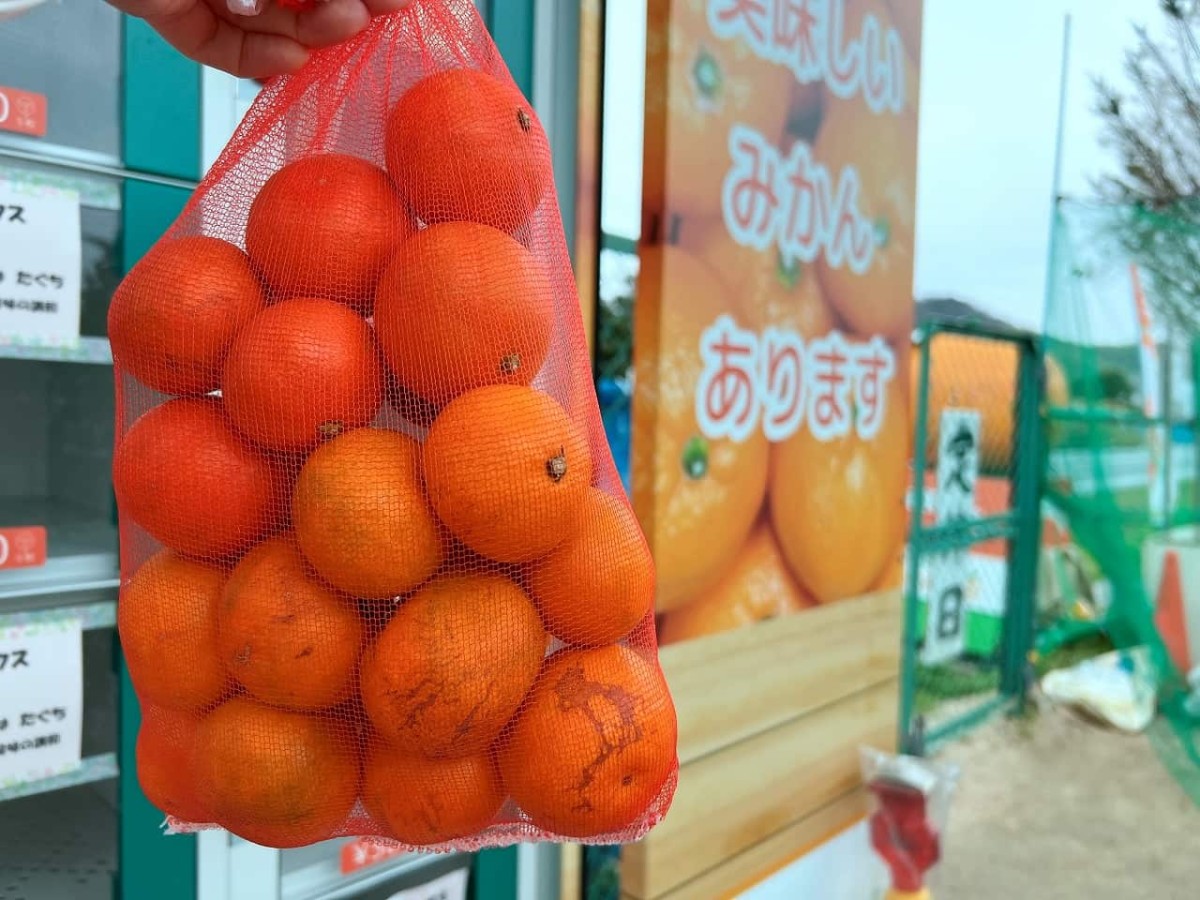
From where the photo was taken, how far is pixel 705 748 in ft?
7.73

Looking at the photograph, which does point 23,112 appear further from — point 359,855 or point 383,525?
point 359,855

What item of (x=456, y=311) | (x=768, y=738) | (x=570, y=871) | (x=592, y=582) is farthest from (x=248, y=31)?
(x=768, y=738)

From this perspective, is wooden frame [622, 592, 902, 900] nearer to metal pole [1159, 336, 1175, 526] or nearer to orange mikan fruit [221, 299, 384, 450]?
orange mikan fruit [221, 299, 384, 450]

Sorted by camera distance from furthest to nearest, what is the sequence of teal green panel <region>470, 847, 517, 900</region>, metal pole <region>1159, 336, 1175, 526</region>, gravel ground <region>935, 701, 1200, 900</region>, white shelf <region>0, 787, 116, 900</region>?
metal pole <region>1159, 336, 1175, 526</region> < gravel ground <region>935, 701, 1200, 900</region> < teal green panel <region>470, 847, 517, 900</region> < white shelf <region>0, 787, 116, 900</region>

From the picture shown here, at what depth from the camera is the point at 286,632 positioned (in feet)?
2.45

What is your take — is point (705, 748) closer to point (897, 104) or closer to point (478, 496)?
point (478, 496)

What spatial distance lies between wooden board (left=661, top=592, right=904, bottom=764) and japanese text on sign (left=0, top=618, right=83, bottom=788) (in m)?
1.22

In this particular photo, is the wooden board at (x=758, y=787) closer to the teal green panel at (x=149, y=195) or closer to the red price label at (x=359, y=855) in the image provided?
the red price label at (x=359, y=855)

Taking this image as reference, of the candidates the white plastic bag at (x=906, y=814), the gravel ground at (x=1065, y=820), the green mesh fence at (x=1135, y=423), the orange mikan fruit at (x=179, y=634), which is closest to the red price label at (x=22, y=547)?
the orange mikan fruit at (x=179, y=634)

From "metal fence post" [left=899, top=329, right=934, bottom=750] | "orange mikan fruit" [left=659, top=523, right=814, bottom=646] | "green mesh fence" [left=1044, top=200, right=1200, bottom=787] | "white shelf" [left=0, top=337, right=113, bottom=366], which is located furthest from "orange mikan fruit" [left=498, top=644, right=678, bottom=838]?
"green mesh fence" [left=1044, top=200, right=1200, bottom=787]

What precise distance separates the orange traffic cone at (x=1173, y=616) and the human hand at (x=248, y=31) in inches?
173

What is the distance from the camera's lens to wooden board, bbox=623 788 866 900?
241 cm

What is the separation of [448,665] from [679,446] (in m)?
1.47

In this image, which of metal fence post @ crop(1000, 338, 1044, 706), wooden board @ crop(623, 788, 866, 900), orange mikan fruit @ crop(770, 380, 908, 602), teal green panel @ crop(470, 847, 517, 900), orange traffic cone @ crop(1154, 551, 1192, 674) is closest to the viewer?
teal green panel @ crop(470, 847, 517, 900)
